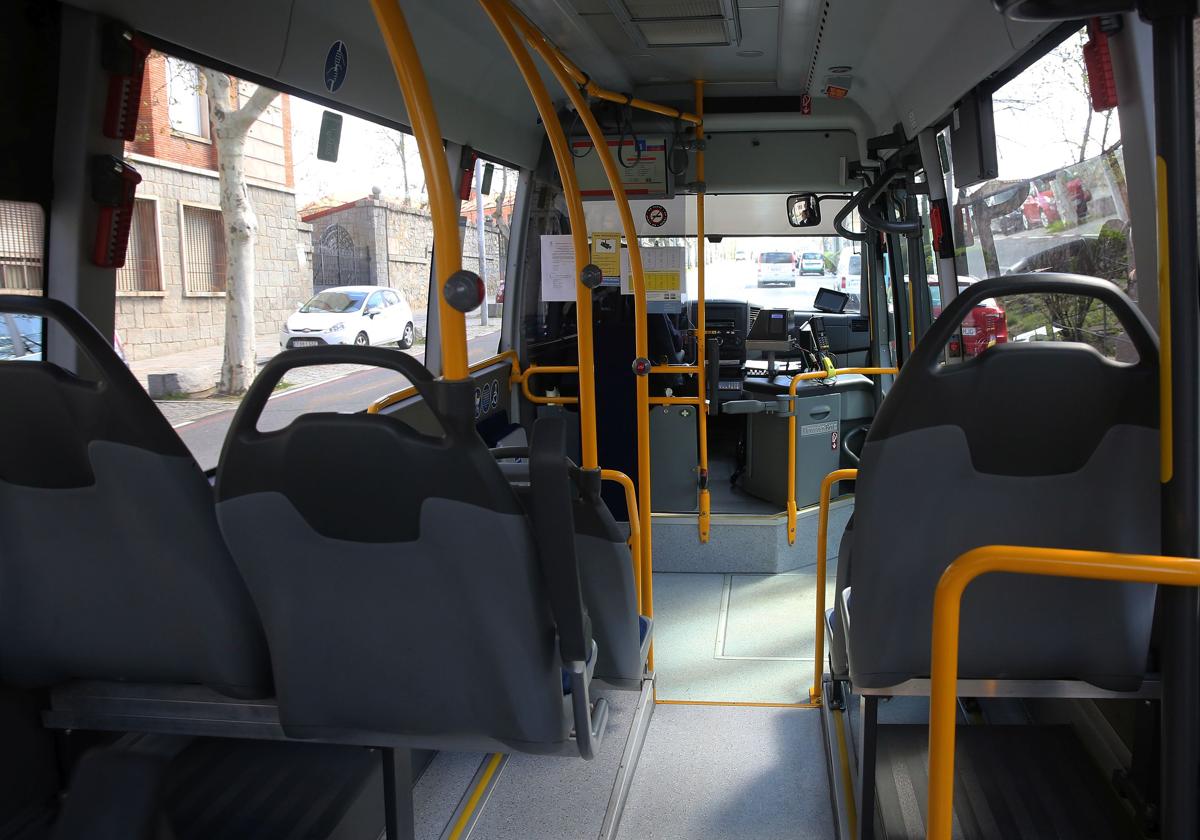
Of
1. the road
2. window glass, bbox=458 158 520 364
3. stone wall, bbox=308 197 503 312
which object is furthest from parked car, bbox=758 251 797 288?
the road

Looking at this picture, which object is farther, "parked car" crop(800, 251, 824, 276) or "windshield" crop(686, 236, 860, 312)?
"parked car" crop(800, 251, 824, 276)

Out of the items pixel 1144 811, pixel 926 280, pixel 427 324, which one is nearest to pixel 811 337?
pixel 926 280

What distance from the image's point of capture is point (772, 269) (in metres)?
6.56

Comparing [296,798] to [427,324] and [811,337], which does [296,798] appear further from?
[811,337]

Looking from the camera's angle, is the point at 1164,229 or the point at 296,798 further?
the point at 296,798

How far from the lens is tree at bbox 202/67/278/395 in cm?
322

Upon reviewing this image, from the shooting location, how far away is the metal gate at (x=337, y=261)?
391 centimetres

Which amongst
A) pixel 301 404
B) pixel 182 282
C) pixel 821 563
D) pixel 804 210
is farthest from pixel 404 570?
pixel 804 210

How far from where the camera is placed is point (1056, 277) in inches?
77.6

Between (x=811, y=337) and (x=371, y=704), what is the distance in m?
4.62

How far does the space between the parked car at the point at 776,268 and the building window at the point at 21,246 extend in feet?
15.8

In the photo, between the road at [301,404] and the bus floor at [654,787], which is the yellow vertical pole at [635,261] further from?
the road at [301,404]

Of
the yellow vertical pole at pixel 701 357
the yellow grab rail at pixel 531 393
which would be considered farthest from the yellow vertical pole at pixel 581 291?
the yellow grab rail at pixel 531 393

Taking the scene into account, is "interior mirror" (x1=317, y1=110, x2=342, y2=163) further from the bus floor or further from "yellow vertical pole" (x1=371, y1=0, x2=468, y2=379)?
the bus floor
